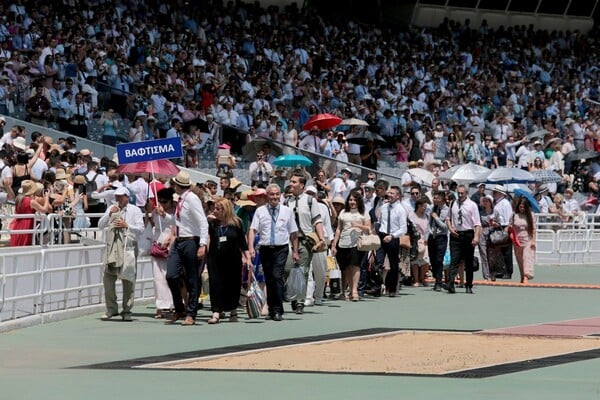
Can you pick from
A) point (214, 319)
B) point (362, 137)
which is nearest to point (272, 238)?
point (214, 319)

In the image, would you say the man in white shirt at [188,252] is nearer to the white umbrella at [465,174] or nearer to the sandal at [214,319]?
the sandal at [214,319]

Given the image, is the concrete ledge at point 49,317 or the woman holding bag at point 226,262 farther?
the woman holding bag at point 226,262

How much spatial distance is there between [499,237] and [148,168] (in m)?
6.95

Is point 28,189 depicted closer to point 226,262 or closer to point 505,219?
point 226,262

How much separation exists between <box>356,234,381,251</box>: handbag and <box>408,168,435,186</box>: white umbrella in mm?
7395

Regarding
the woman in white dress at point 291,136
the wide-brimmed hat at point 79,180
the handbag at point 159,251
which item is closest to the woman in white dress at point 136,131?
the woman in white dress at point 291,136

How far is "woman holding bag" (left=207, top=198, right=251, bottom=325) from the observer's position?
18.9 meters

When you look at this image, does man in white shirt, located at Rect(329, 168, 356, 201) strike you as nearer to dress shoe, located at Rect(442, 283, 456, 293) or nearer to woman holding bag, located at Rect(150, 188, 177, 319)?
dress shoe, located at Rect(442, 283, 456, 293)

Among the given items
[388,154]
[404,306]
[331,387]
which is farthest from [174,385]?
[388,154]

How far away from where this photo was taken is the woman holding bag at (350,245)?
73.9 feet

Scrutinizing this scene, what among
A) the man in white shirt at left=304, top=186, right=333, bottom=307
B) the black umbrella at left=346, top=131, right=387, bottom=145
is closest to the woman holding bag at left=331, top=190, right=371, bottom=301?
the man in white shirt at left=304, top=186, right=333, bottom=307

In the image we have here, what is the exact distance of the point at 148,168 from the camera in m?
24.2

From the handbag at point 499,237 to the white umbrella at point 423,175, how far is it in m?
2.73

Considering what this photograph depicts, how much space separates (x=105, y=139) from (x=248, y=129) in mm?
5285
